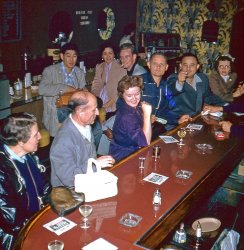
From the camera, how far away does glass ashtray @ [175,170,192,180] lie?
10.00 feet

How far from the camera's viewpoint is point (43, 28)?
850cm

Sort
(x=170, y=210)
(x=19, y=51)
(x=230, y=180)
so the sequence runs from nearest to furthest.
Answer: (x=170, y=210), (x=230, y=180), (x=19, y=51)

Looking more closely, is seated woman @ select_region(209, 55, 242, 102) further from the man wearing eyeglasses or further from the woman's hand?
the woman's hand

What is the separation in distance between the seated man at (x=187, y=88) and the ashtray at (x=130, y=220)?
2712mm

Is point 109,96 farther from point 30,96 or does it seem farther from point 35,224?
point 35,224

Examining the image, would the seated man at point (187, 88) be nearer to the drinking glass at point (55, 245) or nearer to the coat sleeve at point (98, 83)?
the coat sleeve at point (98, 83)

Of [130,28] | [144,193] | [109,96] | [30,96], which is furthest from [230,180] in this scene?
[130,28]

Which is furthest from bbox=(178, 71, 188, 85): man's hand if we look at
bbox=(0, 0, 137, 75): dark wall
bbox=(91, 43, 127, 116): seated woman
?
bbox=(0, 0, 137, 75): dark wall

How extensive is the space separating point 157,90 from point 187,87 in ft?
1.82

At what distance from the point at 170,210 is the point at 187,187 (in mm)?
404

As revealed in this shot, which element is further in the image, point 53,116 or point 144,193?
point 53,116

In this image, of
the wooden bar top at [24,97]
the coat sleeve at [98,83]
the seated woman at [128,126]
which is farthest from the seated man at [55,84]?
the seated woman at [128,126]

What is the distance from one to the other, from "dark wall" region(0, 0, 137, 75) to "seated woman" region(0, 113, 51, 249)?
5.39m

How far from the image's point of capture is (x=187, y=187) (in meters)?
2.88
